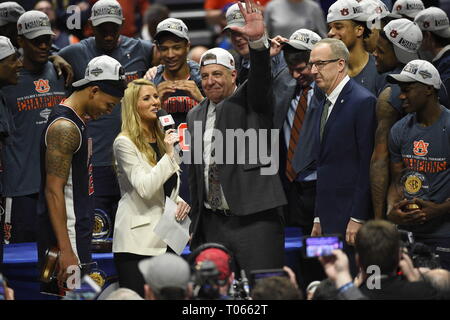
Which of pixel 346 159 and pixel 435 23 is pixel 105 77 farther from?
pixel 435 23

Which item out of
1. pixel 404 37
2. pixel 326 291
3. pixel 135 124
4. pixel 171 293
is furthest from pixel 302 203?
pixel 171 293

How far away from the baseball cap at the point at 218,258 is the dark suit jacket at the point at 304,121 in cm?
175

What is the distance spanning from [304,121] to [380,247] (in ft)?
7.63

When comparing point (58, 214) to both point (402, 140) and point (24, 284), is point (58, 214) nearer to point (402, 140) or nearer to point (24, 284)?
point (24, 284)

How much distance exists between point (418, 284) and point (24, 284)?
3125mm

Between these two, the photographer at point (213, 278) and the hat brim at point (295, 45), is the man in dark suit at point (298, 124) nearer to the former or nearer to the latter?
the hat brim at point (295, 45)

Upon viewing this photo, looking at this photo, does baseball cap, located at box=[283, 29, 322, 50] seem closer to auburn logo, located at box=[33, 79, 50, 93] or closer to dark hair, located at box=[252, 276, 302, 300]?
auburn logo, located at box=[33, 79, 50, 93]

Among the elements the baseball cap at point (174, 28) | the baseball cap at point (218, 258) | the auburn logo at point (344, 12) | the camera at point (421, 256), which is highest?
the auburn logo at point (344, 12)

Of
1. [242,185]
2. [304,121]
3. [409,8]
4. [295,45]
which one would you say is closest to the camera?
[242,185]

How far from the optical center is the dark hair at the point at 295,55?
6422mm

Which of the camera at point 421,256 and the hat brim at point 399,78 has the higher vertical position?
the hat brim at point 399,78

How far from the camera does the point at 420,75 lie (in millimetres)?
5906

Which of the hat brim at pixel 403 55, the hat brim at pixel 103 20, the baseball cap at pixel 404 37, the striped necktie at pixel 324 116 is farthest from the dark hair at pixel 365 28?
the hat brim at pixel 103 20
